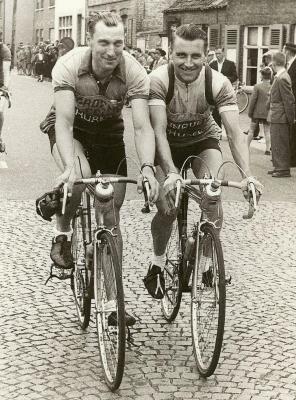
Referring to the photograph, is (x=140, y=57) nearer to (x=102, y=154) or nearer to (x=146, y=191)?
(x=102, y=154)

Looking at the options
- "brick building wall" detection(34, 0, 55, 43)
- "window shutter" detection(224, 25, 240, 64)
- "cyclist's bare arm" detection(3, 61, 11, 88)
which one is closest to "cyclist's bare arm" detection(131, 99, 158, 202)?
"cyclist's bare arm" detection(3, 61, 11, 88)

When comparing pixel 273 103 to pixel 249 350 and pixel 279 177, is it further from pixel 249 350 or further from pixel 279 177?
pixel 249 350

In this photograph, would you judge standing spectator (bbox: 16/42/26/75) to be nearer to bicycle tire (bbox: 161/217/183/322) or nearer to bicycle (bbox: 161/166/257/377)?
bicycle tire (bbox: 161/217/183/322)

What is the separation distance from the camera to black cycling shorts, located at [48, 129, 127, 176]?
19.9ft

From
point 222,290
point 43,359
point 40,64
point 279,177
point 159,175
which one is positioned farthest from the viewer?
point 40,64

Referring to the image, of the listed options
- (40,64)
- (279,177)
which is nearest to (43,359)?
(279,177)

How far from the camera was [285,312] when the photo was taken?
6.60 meters

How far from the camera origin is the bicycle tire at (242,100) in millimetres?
28661

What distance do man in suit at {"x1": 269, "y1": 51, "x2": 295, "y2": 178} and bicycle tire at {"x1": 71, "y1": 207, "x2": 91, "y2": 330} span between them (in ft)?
29.2

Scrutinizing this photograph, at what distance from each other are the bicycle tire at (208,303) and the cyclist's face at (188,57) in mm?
996

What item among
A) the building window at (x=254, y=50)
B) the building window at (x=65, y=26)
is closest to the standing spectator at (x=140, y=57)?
the building window at (x=254, y=50)

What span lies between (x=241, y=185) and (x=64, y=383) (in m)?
1.37

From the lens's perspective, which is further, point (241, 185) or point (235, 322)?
point (235, 322)

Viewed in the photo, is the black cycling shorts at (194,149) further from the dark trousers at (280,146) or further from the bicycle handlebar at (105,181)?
the dark trousers at (280,146)
